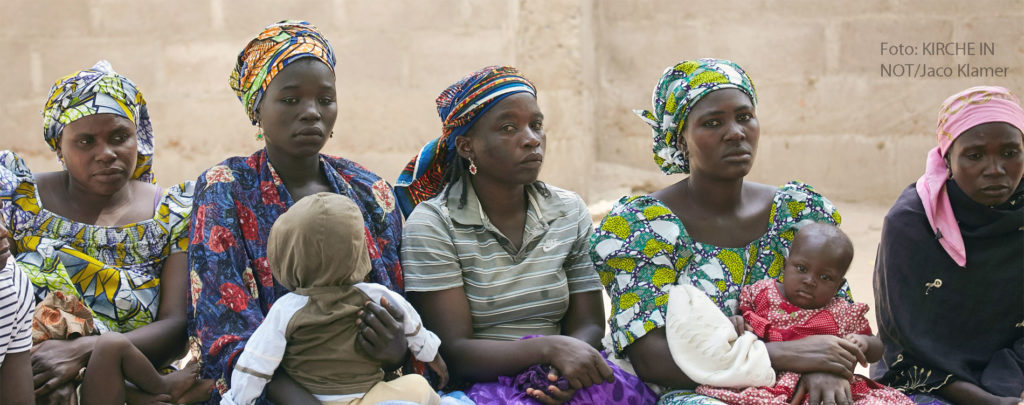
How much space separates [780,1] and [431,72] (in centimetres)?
301

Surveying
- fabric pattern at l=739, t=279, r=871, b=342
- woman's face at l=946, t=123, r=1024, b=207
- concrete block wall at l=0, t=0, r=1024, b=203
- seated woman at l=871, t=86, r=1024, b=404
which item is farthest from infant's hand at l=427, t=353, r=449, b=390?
concrete block wall at l=0, t=0, r=1024, b=203

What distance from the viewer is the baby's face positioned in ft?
11.2

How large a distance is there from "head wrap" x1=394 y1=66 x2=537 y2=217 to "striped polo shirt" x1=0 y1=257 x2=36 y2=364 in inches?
58.9

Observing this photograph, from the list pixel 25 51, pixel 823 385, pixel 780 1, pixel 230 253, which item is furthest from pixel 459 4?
pixel 823 385

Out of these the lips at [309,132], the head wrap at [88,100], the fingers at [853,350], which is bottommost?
the fingers at [853,350]

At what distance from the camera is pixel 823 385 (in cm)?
325

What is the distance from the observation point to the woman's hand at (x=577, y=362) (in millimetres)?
3357

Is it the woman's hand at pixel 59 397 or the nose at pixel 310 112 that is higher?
the nose at pixel 310 112

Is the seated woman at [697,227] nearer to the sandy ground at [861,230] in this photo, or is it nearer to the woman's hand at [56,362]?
the woman's hand at [56,362]

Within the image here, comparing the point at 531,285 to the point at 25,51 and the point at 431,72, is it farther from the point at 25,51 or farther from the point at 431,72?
the point at 25,51

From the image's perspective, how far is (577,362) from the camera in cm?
337

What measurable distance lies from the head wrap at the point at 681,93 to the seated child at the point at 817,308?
1.97 ft

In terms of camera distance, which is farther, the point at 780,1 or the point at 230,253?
the point at 780,1

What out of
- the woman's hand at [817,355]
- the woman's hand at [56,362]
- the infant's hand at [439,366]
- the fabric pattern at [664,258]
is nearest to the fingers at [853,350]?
the woman's hand at [817,355]
